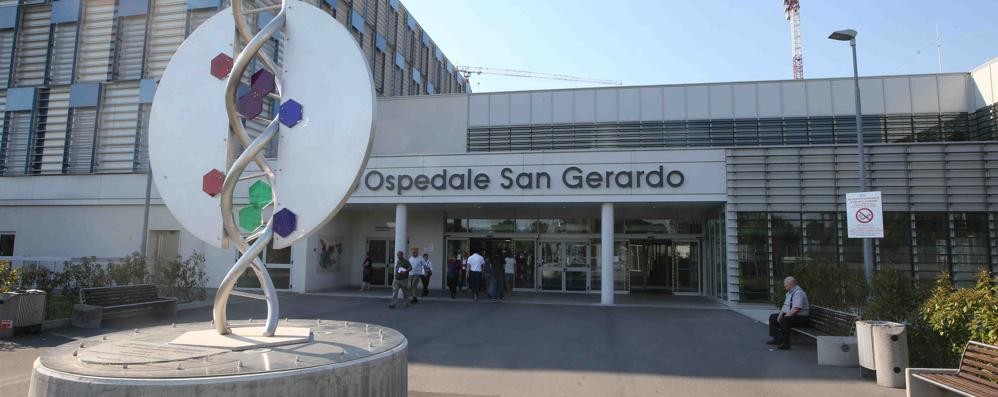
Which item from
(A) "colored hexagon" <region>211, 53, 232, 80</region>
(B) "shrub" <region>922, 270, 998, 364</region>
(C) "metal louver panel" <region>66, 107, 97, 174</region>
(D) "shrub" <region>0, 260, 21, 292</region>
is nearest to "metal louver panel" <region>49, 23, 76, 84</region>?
(C) "metal louver panel" <region>66, 107, 97, 174</region>

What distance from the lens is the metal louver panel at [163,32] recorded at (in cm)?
2175

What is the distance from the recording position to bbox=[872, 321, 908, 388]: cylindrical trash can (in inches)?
283

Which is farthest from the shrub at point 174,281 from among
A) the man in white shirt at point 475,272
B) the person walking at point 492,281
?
the person walking at point 492,281

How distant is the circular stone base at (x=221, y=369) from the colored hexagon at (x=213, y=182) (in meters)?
1.41

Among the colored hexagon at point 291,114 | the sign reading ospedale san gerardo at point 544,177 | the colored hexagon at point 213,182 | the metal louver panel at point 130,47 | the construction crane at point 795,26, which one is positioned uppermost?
the construction crane at point 795,26

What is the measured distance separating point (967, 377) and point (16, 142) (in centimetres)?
2973

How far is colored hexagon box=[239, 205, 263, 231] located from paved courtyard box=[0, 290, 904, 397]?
2536mm

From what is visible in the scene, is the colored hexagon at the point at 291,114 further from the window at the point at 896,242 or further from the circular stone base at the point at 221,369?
the window at the point at 896,242

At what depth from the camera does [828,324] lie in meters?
9.34

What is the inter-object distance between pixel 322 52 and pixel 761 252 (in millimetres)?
15006

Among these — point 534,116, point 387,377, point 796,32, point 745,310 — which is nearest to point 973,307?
point 387,377

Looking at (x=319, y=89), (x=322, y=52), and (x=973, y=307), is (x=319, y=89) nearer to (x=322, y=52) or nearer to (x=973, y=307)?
(x=322, y=52)

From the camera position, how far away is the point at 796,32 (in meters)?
92.0

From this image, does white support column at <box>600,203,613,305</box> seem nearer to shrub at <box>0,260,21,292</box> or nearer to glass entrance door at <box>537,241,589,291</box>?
glass entrance door at <box>537,241,589,291</box>
